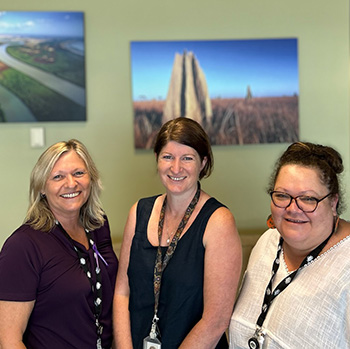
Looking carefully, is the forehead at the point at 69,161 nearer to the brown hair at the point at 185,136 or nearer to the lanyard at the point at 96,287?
the lanyard at the point at 96,287

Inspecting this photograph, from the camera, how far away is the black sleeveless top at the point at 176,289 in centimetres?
185

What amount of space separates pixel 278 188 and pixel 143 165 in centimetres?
157

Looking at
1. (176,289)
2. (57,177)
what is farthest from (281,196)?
(57,177)

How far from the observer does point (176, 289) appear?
1852 mm

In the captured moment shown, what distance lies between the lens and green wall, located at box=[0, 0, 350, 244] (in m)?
3.01

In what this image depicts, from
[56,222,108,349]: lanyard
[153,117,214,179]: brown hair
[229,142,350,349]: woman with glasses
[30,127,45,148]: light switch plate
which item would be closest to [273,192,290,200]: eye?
[229,142,350,349]: woman with glasses

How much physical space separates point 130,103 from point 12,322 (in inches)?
66.2

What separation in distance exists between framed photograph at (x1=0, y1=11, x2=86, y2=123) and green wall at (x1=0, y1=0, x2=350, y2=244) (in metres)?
0.06

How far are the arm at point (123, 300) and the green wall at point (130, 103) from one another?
1.06 meters

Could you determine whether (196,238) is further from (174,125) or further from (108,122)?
(108,122)

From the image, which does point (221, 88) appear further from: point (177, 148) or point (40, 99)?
point (177, 148)

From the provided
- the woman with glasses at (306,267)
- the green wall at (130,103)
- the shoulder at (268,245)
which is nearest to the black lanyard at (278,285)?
the woman with glasses at (306,267)

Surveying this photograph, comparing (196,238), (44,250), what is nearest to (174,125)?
(196,238)

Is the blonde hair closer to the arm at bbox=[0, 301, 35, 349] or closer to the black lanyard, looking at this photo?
the arm at bbox=[0, 301, 35, 349]
